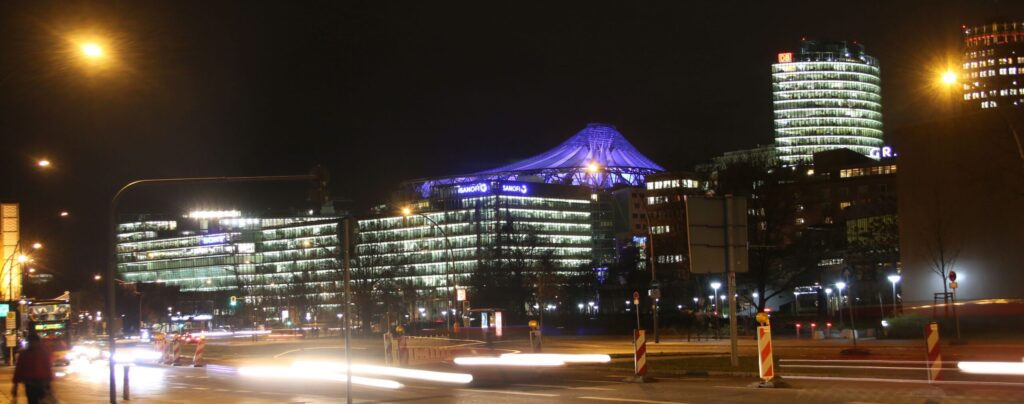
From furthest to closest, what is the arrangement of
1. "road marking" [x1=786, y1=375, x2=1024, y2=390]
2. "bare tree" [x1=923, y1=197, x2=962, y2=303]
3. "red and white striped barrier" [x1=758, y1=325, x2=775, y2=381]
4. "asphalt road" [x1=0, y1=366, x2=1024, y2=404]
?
"bare tree" [x1=923, y1=197, x2=962, y2=303], "road marking" [x1=786, y1=375, x2=1024, y2=390], "red and white striped barrier" [x1=758, y1=325, x2=775, y2=381], "asphalt road" [x1=0, y1=366, x2=1024, y2=404]

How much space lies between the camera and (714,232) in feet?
68.5

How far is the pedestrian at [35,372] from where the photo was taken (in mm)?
18500

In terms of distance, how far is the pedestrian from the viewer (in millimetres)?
18500

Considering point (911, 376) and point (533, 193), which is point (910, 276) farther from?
point (533, 193)

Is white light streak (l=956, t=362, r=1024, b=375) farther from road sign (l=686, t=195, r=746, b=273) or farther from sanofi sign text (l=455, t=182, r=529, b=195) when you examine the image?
sanofi sign text (l=455, t=182, r=529, b=195)

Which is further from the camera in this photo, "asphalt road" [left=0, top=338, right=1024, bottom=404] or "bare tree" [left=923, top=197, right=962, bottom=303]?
"bare tree" [left=923, top=197, right=962, bottom=303]

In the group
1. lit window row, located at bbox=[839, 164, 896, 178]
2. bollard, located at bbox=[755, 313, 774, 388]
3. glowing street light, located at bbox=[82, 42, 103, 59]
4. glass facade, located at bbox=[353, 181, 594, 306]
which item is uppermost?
lit window row, located at bbox=[839, 164, 896, 178]

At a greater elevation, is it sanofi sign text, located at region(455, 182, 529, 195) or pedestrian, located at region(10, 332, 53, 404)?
sanofi sign text, located at region(455, 182, 529, 195)

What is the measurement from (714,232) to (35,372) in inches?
559

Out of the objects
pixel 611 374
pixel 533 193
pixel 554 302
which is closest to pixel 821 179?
pixel 533 193

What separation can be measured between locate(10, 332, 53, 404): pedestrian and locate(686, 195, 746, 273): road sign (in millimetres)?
13269

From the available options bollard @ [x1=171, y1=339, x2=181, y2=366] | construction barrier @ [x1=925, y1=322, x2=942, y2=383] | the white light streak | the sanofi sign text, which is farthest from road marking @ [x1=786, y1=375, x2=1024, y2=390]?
the sanofi sign text

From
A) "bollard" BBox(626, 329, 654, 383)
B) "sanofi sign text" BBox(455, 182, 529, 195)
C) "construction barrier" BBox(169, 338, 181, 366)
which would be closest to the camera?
"bollard" BBox(626, 329, 654, 383)

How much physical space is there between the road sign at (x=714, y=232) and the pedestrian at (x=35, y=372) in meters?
13.3
